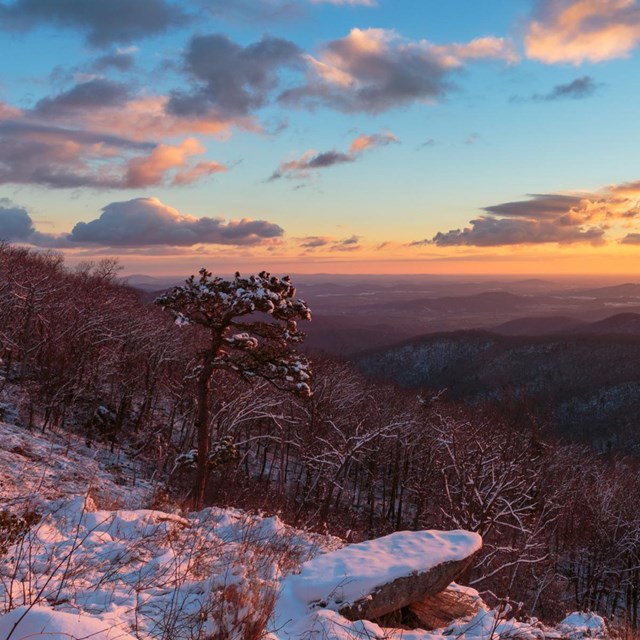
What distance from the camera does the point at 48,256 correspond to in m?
61.4

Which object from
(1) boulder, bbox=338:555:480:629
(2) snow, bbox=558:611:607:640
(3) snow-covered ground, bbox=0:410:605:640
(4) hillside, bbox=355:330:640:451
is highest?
(3) snow-covered ground, bbox=0:410:605:640

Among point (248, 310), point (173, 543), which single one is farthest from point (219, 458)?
point (173, 543)

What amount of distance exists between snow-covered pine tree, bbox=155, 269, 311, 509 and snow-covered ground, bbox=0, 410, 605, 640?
582 centimetres

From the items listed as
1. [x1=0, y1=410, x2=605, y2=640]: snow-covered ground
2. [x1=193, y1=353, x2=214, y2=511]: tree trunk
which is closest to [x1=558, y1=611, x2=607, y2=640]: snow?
[x1=0, y1=410, x2=605, y2=640]: snow-covered ground

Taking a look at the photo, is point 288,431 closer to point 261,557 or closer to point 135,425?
point 135,425

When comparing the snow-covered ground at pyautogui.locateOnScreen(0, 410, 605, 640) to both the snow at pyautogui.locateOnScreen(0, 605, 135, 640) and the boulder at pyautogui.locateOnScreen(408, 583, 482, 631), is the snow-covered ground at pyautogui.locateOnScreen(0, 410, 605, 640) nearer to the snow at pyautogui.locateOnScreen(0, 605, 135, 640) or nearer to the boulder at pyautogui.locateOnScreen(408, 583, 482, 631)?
the snow at pyautogui.locateOnScreen(0, 605, 135, 640)

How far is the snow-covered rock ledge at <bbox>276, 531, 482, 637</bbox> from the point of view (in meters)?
5.57

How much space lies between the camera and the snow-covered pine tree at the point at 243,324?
14.2 m

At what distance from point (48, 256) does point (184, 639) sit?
67714 millimetres

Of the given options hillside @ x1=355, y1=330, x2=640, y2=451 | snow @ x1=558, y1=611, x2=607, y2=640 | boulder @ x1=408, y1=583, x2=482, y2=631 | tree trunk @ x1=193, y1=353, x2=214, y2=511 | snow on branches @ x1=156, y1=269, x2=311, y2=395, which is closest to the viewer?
boulder @ x1=408, y1=583, x2=482, y2=631

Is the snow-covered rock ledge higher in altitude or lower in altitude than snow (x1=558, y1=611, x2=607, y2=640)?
higher

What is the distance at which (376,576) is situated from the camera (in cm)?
630

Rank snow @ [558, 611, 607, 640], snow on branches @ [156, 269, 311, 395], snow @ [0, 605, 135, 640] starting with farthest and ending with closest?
snow on branches @ [156, 269, 311, 395] < snow @ [558, 611, 607, 640] < snow @ [0, 605, 135, 640]

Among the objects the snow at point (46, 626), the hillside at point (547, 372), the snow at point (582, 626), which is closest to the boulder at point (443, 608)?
the snow at point (582, 626)
